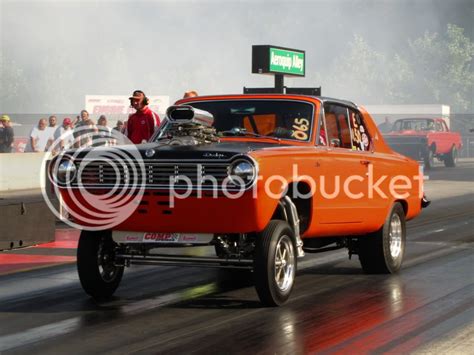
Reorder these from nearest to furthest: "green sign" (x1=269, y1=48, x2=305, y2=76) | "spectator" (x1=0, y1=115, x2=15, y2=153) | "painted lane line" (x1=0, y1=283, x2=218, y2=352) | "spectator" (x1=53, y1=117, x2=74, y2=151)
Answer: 1. "painted lane line" (x1=0, y1=283, x2=218, y2=352)
2. "spectator" (x1=53, y1=117, x2=74, y2=151)
3. "green sign" (x1=269, y1=48, x2=305, y2=76)
4. "spectator" (x1=0, y1=115, x2=15, y2=153)

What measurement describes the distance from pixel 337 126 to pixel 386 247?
1.42 meters

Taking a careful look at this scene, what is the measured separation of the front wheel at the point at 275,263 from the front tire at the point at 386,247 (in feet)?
6.73

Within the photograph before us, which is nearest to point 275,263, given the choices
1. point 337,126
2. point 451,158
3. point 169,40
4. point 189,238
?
point 189,238

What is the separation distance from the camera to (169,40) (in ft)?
440

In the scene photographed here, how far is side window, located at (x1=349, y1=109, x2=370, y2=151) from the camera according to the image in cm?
1060

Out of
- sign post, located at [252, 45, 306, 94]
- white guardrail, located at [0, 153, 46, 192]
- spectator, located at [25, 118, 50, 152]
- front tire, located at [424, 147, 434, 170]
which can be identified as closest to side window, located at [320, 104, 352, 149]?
sign post, located at [252, 45, 306, 94]

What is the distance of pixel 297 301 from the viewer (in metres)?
9.10

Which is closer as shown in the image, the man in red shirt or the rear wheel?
the man in red shirt

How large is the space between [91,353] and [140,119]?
5937 mm

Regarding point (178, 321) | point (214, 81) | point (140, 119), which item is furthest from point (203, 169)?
point (214, 81)

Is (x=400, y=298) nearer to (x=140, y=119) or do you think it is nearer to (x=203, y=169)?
(x=203, y=169)

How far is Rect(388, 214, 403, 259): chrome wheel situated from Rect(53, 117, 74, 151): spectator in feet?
46.7

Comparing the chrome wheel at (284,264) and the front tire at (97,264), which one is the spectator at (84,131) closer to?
the front tire at (97,264)

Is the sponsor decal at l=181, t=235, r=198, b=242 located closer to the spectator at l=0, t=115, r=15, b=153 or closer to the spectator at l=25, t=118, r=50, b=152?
the spectator at l=25, t=118, r=50, b=152
